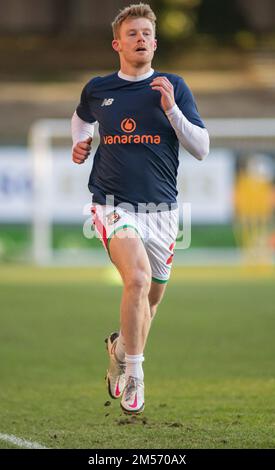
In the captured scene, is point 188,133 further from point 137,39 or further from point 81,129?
point 81,129

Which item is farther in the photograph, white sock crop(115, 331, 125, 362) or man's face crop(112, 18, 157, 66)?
white sock crop(115, 331, 125, 362)

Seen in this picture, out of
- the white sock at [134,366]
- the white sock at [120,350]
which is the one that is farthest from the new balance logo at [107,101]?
the white sock at [134,366]

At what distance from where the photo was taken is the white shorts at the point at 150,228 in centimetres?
680

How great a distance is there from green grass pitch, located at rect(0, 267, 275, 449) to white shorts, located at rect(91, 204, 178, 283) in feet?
2.90

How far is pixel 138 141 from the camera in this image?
681 cm

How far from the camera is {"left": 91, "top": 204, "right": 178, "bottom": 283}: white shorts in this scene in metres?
6.80

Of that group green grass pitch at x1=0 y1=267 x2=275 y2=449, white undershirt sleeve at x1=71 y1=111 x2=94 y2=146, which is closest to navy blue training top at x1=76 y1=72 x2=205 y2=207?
white undershirt sleeve at x1=71 y1=111 x2=94 y2=146

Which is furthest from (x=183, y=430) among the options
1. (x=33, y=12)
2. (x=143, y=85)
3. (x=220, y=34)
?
(x=220, y=34)

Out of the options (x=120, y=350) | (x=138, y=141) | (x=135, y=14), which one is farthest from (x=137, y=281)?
(x=135, y=14)

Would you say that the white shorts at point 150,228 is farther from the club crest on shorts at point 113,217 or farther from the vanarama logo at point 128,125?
the vanarama logo at point 128,125

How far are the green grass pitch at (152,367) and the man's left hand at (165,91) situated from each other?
171 centimetres

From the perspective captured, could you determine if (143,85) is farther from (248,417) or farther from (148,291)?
(248,417)

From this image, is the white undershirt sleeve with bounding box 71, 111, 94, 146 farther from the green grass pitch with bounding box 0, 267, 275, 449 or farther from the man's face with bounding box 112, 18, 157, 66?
the green grass pitch with bounding box 0, 267, 275, 449

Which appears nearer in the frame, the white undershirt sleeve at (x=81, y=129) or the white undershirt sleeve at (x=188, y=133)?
the white undershirt sleeve at (x=188, y=133)
